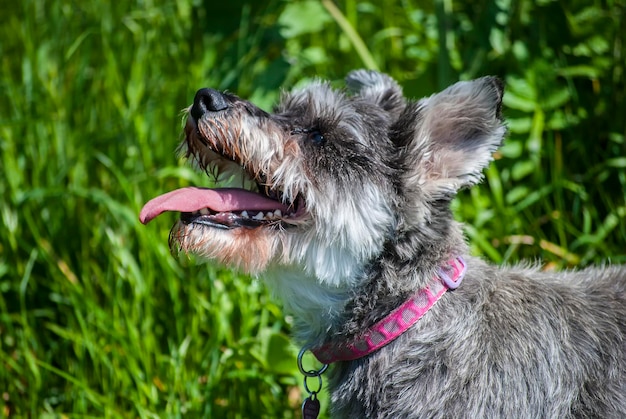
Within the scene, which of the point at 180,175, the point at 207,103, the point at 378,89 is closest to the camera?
the point at 207,103

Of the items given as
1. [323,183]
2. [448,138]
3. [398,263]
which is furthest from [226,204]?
[448,138]

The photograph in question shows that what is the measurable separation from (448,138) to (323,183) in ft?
1.63

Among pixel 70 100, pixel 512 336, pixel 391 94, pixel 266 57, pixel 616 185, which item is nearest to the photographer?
pixel 512 336

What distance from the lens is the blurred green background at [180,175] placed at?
415 cm

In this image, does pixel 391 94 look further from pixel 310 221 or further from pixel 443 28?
pixel 443 28

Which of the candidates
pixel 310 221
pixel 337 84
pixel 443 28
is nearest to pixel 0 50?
pixel 337 84

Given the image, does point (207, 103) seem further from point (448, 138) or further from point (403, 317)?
point (403, 317)

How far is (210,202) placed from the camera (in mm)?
3129

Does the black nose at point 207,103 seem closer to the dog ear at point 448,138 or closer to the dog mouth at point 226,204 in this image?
the dog mouth at point 226,204

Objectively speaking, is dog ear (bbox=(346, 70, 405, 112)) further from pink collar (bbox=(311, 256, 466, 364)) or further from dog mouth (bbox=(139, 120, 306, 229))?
pink collar (bbox=(311, 256, 466, 364))

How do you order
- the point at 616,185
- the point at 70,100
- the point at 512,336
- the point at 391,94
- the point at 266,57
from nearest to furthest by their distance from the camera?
the point at 512,336
the point at 391,94
the point at 616,185
the point at 70,100
the point at 266,57

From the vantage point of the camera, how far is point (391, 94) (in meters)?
3.60

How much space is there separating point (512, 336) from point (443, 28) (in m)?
2.18

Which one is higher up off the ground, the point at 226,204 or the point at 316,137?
the point at 316,137
